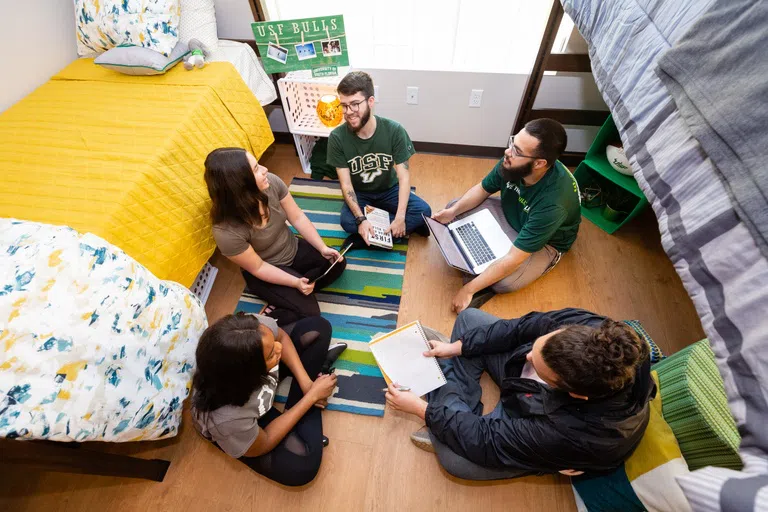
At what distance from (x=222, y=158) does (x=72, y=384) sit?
2.72ft

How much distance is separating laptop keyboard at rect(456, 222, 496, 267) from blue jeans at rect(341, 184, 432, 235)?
0.80ft

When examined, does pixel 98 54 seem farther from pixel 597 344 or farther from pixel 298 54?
pixel 597 344

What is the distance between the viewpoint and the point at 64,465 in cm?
107

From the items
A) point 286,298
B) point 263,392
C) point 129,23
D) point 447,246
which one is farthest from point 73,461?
point 129,23

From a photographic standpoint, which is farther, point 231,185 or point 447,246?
point 447,246

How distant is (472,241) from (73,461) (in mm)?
1768

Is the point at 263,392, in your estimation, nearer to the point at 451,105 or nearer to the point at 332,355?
the point at 332,355

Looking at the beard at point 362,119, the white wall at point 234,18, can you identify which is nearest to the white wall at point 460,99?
the white wall at point 234,18

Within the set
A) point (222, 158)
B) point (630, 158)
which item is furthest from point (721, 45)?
point (222, 158)

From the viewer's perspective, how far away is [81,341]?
3.22 feet

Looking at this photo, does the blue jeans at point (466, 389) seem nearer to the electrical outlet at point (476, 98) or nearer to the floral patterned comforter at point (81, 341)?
the floral patterned comforter at point (81, 341)

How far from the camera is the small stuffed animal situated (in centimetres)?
194

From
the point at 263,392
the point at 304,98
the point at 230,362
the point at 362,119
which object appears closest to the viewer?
the point at 230,362

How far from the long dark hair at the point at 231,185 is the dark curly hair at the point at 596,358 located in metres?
1.17
